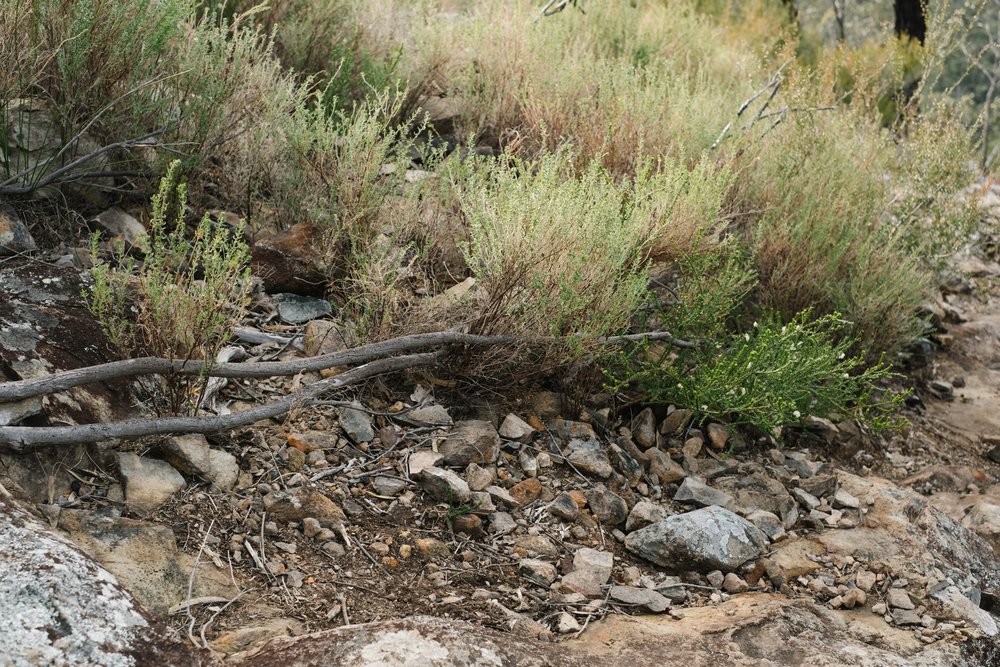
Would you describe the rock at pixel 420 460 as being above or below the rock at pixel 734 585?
above

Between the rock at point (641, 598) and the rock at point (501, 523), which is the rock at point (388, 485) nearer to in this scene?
the rock at point (501, 523)

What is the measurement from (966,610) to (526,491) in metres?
1.49

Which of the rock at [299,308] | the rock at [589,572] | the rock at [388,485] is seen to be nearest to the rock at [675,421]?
the rock at [589,572]

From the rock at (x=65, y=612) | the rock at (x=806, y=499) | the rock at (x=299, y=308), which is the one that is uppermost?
the rock at (x=65, y=612)

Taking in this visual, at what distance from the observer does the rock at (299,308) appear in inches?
145

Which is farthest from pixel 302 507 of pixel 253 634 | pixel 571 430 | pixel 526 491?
pixel 571 430

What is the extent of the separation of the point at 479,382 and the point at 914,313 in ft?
9.96

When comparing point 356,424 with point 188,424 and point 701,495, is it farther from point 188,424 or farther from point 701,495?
point 701,495

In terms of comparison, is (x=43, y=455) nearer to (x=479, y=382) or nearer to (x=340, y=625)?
(x=340, y=625)

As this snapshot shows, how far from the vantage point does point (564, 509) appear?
314cm

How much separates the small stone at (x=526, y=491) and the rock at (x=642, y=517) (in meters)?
0.33

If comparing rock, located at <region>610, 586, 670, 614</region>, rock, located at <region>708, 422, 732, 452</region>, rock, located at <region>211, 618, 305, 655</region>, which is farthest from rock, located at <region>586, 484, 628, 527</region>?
rock, located at <region>211, 618, 305, 655</region>

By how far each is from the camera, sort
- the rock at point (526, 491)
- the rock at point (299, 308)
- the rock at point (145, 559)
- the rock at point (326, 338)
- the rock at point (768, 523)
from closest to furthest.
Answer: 1. the rock at point (145, 559)
2. the rock at point (526, 491)
3. the rock at point (768, 523)
4. the rock at point (326, 338)
5. the rock at point (299, 308)

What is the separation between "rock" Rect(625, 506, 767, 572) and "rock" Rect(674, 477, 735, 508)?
0.77 feet
